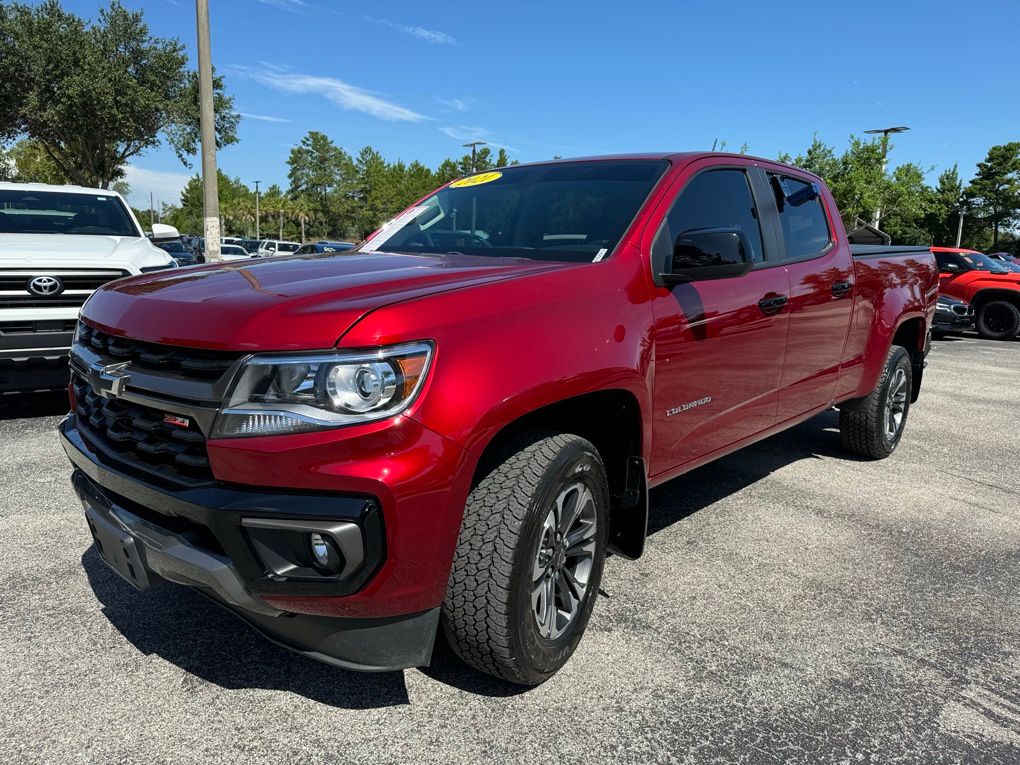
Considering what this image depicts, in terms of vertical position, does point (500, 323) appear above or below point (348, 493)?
A: above

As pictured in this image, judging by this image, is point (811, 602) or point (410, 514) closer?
point (410, 514)

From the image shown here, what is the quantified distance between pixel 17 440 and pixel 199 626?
10.7 ft

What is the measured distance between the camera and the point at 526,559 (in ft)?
7.19

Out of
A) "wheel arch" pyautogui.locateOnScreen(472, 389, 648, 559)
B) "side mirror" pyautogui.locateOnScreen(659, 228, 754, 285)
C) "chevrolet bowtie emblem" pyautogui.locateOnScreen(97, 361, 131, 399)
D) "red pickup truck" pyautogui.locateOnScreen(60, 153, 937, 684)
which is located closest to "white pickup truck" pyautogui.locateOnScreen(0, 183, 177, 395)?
"red pickup truck" pyautogui.locateOnScreen(60, 153, 937, 684)

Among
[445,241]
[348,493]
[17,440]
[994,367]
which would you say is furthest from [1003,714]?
[994,367]

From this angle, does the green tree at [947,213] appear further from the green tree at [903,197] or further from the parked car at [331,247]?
the parked car at [331,247]

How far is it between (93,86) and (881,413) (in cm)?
2349

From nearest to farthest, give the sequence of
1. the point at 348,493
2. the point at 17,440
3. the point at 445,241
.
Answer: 1. the point at 348,493
2. the point at 445,241
3. the point at 17,440

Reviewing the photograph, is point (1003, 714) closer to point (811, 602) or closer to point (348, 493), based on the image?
point (811, 602)

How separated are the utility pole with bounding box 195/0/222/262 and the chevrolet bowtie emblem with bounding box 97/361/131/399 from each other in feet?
32.4

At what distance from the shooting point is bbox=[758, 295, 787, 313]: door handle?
3438 mm

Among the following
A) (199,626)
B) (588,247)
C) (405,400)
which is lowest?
(199,626)

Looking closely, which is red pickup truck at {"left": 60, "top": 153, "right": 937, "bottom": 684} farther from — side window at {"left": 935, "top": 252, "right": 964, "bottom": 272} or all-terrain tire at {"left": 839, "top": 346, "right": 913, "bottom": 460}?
side window at {"left": 935, "top": 252, "right": 964, "bottom": 272}

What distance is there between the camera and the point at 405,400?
194 centimetres
